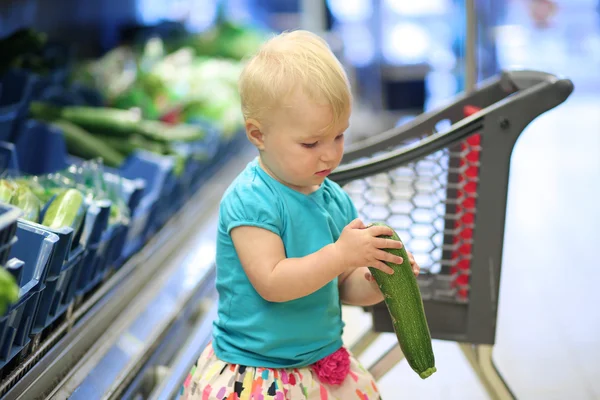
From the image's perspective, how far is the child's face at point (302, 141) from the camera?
145 centimetres

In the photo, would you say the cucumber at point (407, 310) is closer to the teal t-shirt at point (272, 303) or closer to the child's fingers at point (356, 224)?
the child's fingers at point (356, 224)

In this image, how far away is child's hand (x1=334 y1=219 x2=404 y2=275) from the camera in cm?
142

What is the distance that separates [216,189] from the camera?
12.7 feet

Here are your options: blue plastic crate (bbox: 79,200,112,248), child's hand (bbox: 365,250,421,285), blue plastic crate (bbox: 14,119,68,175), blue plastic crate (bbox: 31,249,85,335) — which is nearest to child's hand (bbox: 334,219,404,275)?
child's hand (bbox: 365,250,421,285)

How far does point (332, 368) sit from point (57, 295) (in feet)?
2.35

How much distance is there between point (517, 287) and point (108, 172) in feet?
7.06

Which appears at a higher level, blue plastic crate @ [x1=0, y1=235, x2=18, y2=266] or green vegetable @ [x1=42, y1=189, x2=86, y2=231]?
blue plastic crate @ [x1=0, y1=235, x2=18, y2=266]

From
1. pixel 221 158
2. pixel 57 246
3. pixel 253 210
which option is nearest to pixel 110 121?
pixel 221 158

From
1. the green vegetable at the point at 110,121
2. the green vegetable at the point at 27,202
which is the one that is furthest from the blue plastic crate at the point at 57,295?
the green vegetable at the point at 110,121

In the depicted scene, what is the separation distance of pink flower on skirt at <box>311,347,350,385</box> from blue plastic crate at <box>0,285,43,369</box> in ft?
2.00

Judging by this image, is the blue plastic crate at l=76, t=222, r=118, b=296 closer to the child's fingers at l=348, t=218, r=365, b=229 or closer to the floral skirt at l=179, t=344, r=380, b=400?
the floral skirt at l=179, t=344, r=380, b=400

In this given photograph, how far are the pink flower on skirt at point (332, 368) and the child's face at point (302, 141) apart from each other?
396 mm

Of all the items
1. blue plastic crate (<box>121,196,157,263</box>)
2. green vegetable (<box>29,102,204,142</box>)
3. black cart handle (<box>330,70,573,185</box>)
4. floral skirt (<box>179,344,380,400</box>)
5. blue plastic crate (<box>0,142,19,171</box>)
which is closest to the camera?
floral skirt (<box>179,344,380,400</box>)

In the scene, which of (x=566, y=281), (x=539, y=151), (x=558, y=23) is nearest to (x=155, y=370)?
(x=566, y=281)
